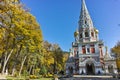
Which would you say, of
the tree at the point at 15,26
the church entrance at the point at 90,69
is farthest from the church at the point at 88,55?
the tree at the point at 15,26

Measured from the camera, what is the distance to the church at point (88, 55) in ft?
127

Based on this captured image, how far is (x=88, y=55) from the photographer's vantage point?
39938 mm

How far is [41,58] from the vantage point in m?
32.8

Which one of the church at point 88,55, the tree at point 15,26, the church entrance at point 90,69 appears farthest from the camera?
the church entrance at point 90,69

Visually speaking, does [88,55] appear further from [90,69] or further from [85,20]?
[85,20]

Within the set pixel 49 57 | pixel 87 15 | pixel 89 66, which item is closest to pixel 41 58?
pixel 49 57

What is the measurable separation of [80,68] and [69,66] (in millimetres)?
5288

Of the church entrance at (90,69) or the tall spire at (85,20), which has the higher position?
the tall spire at (85,20)

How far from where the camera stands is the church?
3874 centimetres

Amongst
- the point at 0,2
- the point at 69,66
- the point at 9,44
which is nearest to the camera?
the point at 0,2

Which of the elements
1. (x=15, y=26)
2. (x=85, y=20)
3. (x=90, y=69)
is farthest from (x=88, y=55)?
(x=15, y=26)

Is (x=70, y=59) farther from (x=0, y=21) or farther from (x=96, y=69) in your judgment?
(x=0, y=21)

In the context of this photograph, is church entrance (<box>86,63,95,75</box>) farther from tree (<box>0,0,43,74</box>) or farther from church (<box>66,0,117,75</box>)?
tree (<box>0,0,43,74</box>)

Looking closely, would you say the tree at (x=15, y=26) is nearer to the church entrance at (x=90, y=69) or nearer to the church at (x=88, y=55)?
the church at (x=88, y=55)
